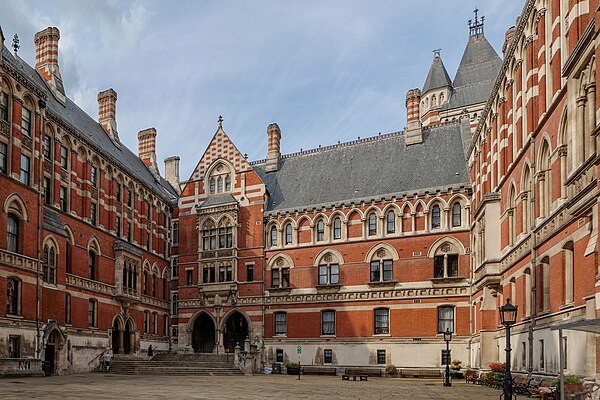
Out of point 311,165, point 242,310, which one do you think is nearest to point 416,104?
point 311,165

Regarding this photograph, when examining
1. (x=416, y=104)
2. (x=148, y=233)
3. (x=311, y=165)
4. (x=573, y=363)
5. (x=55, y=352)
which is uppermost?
(x=416, y=104)

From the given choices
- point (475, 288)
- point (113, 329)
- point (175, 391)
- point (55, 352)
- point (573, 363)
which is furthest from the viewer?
point (113, 329)

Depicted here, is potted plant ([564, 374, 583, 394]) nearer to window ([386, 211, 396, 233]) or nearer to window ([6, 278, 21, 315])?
window ([6, 278, 21, 315])

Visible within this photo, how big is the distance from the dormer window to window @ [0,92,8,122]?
2155cm

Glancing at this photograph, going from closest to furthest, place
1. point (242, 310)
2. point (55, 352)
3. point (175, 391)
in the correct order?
point (175, 391), point (55, 352), point (242, 310)

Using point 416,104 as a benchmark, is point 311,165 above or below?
below

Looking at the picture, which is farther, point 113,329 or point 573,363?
point 113,329

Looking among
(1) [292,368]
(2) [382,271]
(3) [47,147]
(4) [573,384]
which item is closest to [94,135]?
(3) [47,147]

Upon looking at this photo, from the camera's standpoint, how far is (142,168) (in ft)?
180

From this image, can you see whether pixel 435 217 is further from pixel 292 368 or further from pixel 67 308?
pixel 67 308

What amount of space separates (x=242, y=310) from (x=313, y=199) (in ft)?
35.8

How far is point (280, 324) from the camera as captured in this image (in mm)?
47062

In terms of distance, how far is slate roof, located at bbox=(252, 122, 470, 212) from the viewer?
45.1 meters

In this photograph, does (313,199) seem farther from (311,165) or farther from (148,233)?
(148,233)
